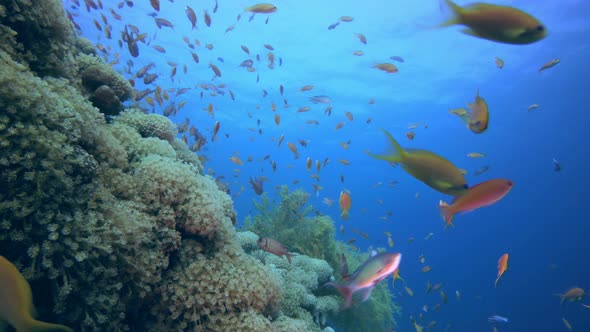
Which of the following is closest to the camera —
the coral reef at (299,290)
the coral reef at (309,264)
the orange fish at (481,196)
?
the orange fish at (481,196)

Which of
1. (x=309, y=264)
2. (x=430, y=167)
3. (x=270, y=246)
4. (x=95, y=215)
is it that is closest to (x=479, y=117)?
(x=430, y=167)

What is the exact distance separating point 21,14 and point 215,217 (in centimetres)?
265

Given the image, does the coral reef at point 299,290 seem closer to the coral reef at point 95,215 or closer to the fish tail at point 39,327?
the coral reef at point 95,215

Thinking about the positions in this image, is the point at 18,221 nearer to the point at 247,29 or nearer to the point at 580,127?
the point at 247,29

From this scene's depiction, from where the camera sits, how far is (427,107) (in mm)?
38062

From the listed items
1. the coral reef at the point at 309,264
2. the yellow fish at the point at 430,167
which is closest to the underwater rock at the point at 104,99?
the coral reef at the point at 309,264

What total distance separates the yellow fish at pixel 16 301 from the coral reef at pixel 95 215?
27 cm

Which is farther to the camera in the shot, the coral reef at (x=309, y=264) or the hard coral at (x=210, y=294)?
the coral reef at (x=309, y=264)

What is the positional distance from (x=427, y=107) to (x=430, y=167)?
40046 millimetres

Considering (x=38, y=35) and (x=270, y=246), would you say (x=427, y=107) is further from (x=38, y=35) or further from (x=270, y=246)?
(x=38, y=35)

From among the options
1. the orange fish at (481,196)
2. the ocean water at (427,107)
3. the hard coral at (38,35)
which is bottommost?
the ocean water at (427,107)

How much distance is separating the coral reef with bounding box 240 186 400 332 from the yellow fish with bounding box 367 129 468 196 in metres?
2.97

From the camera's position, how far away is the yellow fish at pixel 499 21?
7.44ft

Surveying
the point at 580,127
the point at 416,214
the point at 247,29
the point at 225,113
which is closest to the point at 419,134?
the point at 580,127
